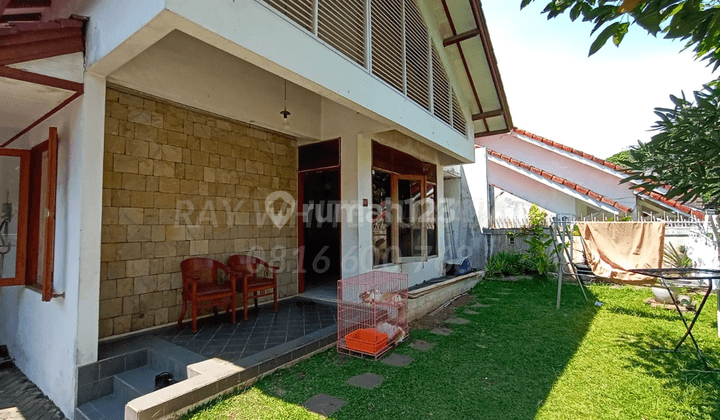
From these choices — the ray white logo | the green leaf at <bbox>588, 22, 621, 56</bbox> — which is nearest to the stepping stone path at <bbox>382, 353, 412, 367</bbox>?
the ray white logo

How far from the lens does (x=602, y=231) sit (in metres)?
5.95

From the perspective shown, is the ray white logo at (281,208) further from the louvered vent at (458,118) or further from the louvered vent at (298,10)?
the louvered vent at (458,118)

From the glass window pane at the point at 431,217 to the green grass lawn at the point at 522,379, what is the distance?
3.06 m

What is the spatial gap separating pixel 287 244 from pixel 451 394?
4.18 meters

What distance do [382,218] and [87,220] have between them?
481 centimetres

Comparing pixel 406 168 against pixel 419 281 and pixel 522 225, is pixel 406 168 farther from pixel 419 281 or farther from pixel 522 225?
pixel 522 225

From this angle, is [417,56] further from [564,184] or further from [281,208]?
[564,184]

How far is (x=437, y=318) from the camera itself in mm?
6074

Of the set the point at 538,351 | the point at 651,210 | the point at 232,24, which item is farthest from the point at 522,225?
the point at 232,24

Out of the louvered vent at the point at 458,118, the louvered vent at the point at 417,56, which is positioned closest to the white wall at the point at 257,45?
the louvered vent at the point at 417,56

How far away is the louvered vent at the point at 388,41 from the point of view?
16.9ft

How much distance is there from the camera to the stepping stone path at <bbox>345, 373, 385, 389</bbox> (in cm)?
355

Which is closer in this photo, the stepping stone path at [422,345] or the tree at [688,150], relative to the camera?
the tree at [688,150]

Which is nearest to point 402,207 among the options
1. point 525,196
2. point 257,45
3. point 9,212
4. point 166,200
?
point 166,200
